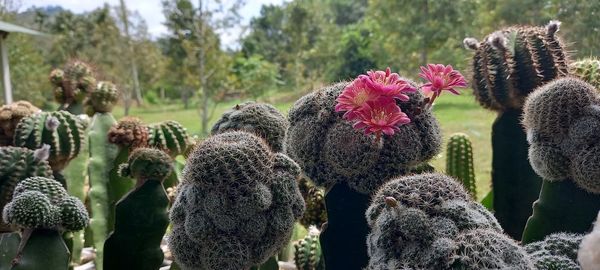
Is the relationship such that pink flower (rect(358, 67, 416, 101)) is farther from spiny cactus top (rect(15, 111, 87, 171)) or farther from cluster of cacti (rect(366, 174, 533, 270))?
spiny cactus top (rect(15, 111, 87, 171))

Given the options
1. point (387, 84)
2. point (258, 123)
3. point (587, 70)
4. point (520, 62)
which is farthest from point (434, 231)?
point (587, 70)

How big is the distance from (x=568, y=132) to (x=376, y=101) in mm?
Result: 375

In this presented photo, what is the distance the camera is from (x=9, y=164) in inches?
59.0

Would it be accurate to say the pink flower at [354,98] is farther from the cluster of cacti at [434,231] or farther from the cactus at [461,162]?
the cactus at [461,162]

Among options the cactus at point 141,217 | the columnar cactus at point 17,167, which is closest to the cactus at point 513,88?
the cactus at point 141,217

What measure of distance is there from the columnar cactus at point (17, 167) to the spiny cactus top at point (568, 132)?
1.12 m

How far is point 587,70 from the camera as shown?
1.58 meters

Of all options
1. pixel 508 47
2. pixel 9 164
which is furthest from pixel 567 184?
pixel 9 164

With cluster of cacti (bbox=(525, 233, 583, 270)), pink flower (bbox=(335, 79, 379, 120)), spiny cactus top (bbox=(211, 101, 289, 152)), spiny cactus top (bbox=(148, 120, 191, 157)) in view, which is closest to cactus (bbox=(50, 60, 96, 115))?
spiny cactus top (bbox=(148, 120, 191, 157))

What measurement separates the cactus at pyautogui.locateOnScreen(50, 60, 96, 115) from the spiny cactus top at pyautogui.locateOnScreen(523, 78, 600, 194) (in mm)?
1643

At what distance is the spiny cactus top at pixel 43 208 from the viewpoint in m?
1.22

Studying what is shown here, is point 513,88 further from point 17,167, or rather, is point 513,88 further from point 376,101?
point 17,167

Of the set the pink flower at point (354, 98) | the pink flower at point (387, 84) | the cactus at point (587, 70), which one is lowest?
the pink flower at point (354, 98)

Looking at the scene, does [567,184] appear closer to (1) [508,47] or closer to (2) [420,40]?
(1) [508,47]
